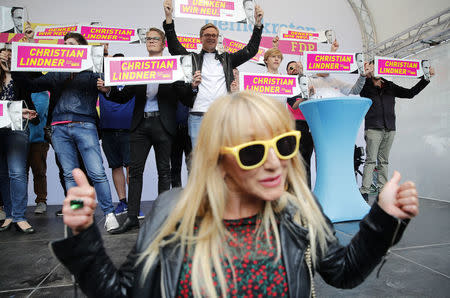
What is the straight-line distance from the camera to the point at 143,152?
106 inches

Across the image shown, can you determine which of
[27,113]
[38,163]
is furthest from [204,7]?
[38,163]

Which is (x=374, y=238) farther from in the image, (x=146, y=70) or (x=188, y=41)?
(x=188, y=41)

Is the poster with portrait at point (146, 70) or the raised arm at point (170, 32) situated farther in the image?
the raised arm at point (170, 32)

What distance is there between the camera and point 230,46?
4566mm

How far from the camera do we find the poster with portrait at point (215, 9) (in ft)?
11.1

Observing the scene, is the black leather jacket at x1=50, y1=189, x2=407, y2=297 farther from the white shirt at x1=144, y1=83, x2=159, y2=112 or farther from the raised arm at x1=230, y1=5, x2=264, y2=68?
the raised arm at x1=230, y1=5, x2=264, y2=68

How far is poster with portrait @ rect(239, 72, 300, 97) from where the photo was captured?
3.36m

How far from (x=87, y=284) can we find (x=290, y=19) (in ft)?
21.8

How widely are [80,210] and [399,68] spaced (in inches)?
164

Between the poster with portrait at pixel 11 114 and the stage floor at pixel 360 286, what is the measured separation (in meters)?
0.96

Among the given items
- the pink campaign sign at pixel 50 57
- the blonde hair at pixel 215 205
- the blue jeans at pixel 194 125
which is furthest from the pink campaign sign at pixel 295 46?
the blonde hair at pixel 215 205

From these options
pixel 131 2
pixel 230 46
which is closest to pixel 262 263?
pixel 230 46

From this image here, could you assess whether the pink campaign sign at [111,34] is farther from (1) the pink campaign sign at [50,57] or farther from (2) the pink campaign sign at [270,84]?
(2) the pink campaign sign at [270,84]

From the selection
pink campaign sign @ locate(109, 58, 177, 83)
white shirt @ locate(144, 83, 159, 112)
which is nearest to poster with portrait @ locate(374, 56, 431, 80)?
pink campaign sign @ locate(109, 58, 177, 83)
